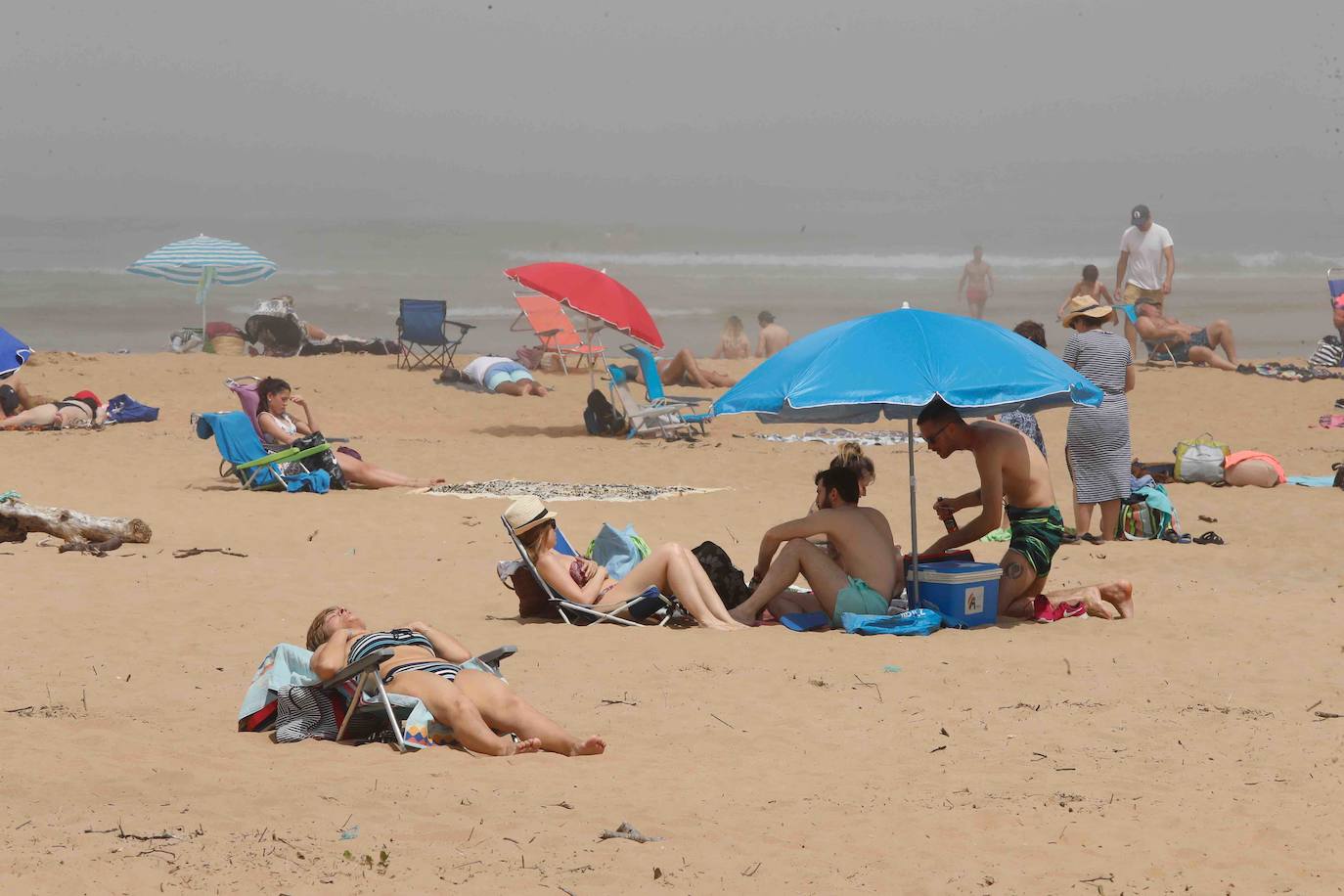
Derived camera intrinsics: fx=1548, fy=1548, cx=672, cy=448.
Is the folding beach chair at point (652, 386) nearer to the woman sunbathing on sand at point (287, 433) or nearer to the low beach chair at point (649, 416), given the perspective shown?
the low beach chair at point (649, 416)

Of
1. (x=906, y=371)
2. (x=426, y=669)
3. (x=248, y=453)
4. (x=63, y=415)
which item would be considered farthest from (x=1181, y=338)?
(x=426, y=669)

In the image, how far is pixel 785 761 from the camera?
4.66 meters

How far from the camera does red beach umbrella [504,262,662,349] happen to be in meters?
14.0

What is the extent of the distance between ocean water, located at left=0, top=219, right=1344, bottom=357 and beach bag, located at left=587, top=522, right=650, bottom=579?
1932cm

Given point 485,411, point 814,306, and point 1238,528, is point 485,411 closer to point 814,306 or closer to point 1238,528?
point 1238,528

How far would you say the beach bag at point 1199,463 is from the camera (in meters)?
11.5

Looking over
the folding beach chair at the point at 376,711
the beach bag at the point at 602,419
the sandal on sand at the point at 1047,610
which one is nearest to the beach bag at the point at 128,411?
the beach bag at the point at 602,419

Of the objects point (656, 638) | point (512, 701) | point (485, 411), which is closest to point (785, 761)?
point (512, 701)

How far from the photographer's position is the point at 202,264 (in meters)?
21.5

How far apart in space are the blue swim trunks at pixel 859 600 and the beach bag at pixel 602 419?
847cm

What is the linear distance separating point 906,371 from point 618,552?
1.87 meters

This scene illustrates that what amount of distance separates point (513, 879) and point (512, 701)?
4.40 ft

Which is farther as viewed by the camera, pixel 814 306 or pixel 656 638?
pixel 814 306

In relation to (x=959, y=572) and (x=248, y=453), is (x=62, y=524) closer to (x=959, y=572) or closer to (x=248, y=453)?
(x=248, y=453)
